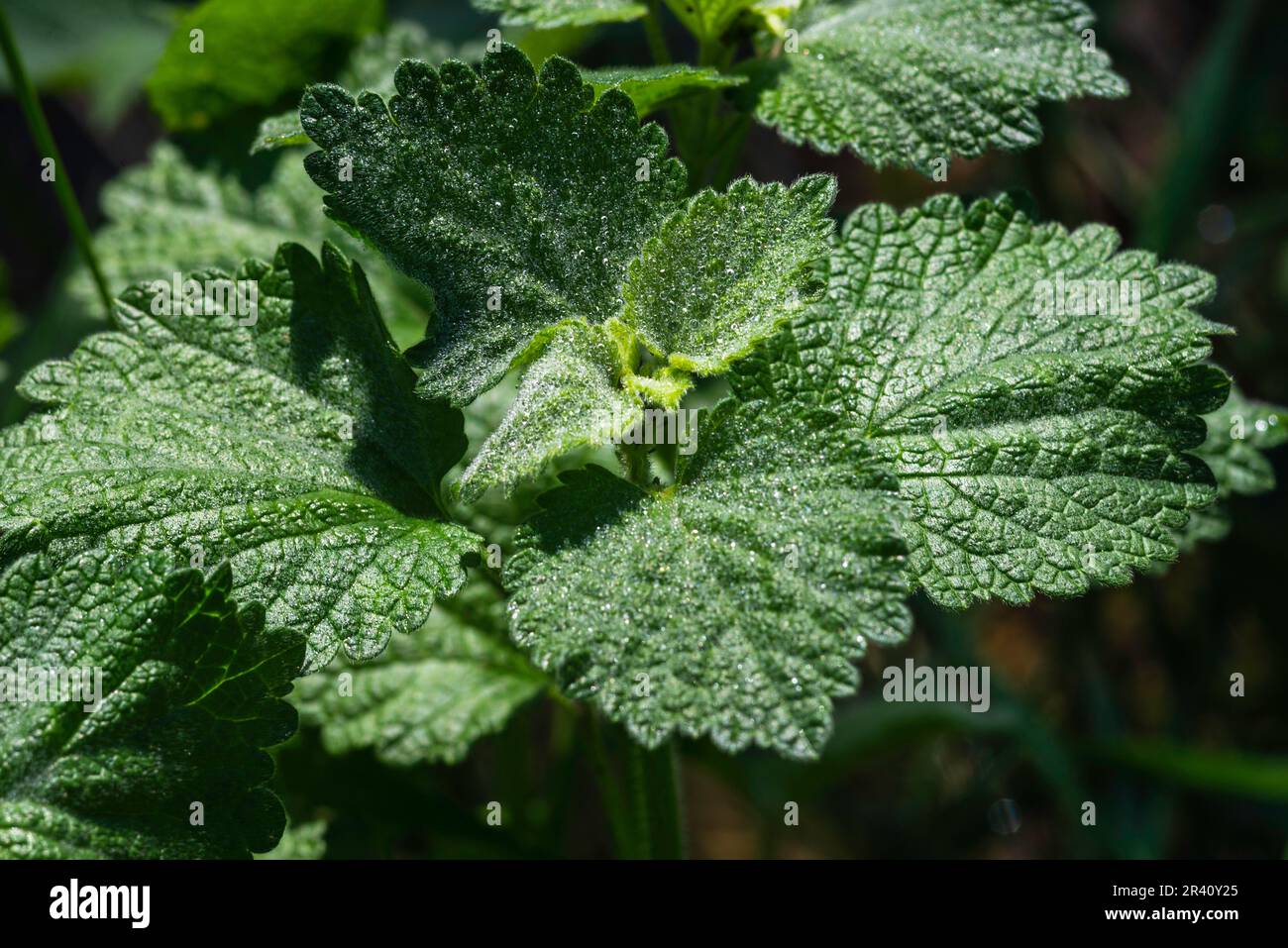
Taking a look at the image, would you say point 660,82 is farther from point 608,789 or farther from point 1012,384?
point 608,789

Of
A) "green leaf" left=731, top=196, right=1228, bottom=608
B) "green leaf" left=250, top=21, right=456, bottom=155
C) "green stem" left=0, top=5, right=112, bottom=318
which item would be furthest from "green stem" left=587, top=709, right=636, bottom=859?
"green leaf" left=250, top=21, right=456, bottom=155

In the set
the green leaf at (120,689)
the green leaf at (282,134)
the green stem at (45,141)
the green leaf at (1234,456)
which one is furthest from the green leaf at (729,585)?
the green stem at (45,141)

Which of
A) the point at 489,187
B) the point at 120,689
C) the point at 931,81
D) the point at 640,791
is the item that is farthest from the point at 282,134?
the point at 640,791

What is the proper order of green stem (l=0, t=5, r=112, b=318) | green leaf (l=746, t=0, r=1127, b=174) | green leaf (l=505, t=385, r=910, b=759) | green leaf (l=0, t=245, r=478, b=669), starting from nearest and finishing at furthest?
green leaf (l=505, t=385, r=910, b=759)
green leaf (l=0, t=245, r=478, b=669)
green leaf (l=746, t=0, r=1127, b=174)
green stem (l=0, t=5, r=112, b=318)

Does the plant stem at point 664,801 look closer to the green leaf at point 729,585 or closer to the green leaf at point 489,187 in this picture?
the green leaf at point 729,585

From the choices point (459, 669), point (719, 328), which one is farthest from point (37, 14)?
point (719, 328)

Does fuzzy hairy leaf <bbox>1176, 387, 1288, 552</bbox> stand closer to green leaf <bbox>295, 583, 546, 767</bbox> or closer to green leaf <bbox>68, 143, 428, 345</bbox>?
green leaf <bbox>295, 583, 546, 767</bbox>
